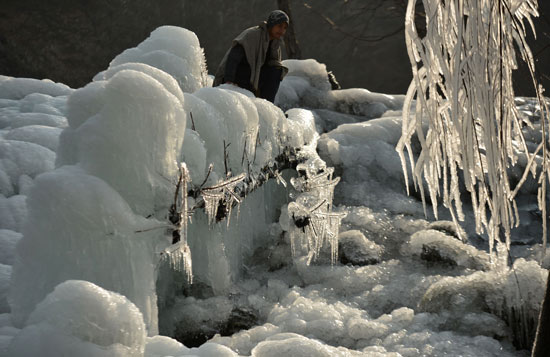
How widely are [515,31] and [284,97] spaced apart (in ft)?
21.9

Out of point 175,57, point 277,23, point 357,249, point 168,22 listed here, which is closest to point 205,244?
point 357,249

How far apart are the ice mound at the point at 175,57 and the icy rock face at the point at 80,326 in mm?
3275

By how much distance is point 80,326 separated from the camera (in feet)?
5.12

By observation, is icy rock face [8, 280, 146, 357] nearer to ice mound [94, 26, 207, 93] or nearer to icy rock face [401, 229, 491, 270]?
icy rock face [401, 229, 491, 270]

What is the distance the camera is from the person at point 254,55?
5273 millimetres

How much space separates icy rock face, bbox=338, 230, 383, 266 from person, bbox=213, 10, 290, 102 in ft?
5.52

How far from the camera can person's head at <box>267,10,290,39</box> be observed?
5.24 metres

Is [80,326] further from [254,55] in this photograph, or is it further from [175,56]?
[254,55]

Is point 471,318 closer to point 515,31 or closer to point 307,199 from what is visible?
point 307,199

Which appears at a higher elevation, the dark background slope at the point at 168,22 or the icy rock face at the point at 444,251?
the dark background slope at the point at 168,22

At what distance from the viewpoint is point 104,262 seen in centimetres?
212

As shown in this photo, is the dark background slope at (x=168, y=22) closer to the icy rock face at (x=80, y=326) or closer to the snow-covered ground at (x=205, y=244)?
the snow-covered ground at (x=205, y=244)

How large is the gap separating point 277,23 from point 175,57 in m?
1.00

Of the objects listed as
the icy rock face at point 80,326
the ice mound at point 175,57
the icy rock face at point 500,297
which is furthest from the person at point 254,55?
the icy rock face at point 80,326
